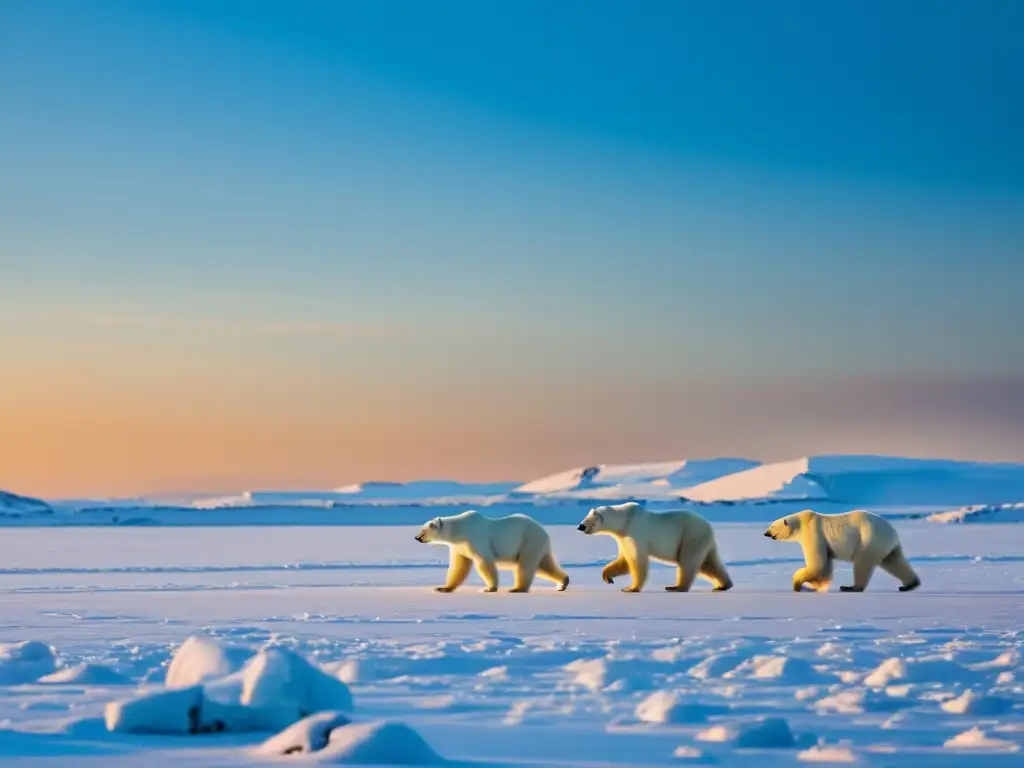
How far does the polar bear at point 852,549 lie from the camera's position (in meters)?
13.4

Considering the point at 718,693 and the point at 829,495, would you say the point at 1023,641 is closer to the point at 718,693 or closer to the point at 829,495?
the point at 718,693

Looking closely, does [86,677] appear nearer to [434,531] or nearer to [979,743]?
[979,743]

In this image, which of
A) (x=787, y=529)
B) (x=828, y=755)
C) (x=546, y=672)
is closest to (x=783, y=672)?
(x=546, y=672)

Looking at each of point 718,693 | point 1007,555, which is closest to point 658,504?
point 1007,555

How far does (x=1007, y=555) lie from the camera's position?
72.4 ft

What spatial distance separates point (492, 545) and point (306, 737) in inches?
349

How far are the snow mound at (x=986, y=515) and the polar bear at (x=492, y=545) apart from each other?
110 feet

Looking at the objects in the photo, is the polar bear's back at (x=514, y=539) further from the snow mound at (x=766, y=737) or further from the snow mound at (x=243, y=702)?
the snow mound at (x=766, y=737)

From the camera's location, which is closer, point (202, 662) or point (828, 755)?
point (828, 755)

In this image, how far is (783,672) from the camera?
679cm

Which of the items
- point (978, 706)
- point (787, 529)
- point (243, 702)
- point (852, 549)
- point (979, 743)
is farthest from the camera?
point (787, 529)

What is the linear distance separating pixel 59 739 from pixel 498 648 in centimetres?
328

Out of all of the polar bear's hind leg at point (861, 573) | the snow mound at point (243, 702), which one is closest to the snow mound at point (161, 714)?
the snow mound at point (243, 702)

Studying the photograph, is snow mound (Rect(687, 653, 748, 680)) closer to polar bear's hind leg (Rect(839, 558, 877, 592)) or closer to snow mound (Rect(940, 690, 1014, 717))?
snow mound (Rect(940, 690, 1014, 717))
